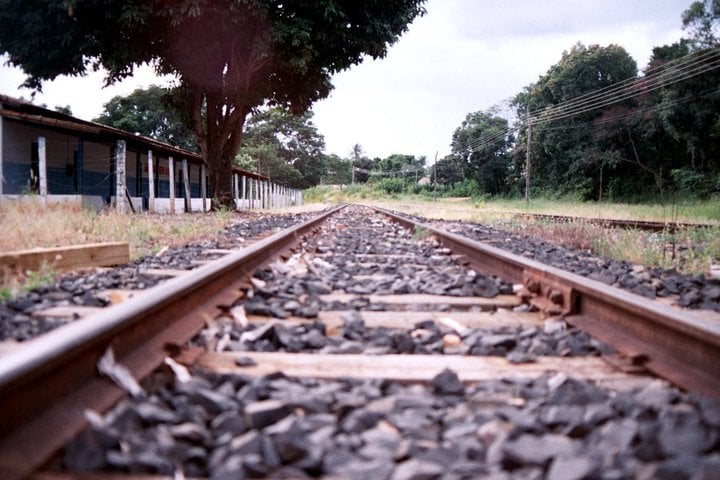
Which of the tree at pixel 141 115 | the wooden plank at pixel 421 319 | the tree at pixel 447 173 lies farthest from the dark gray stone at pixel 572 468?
the tree at pixel 447 173

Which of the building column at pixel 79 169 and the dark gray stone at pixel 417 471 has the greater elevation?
the building column at pixel 79 169

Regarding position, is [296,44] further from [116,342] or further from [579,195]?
[579,195]

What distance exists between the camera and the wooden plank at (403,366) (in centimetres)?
186

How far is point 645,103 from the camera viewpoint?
104ft

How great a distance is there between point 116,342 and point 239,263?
1.86m

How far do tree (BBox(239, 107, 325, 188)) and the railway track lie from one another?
64.1m

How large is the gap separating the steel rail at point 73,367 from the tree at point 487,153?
55.5m

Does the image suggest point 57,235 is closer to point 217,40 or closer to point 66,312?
point 66,312

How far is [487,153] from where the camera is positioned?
193ft

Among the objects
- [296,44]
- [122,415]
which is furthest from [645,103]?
[122,415]

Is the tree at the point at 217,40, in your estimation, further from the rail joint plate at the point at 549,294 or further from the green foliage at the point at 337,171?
the green foliage at the point at 337,171

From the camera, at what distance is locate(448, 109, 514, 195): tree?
192 feet

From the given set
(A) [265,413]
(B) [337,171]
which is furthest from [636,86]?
(B) [337,171]

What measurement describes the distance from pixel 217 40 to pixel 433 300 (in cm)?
1509
